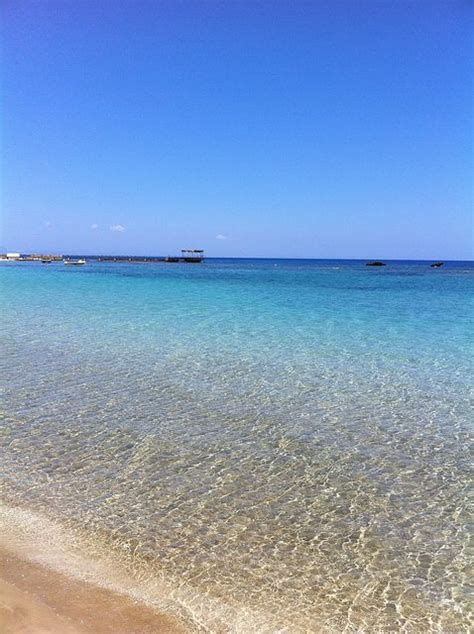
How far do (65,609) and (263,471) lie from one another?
9.80 feet

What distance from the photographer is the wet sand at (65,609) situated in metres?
3.47

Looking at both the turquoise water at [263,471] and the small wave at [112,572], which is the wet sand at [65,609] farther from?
the turquoise water at [263,471]

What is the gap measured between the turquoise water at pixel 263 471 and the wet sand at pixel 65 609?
0.31 m

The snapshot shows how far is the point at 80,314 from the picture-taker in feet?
68.7

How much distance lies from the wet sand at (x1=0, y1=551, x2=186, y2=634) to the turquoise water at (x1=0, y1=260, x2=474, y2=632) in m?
0.31

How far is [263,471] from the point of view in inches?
244

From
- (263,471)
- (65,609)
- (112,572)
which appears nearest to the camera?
(65,609)

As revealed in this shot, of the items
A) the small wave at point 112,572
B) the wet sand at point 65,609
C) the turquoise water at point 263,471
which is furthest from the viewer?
the turquoise water at point 263,471

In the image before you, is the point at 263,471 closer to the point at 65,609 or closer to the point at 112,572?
the point at 112,572

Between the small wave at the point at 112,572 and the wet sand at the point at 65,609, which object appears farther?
the small wave at the point at 112,572

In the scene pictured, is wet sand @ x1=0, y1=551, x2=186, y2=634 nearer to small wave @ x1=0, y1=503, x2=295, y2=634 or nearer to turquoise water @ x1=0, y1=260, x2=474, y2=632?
small wave @ x1=0, y1=503, x2=295, y2=634

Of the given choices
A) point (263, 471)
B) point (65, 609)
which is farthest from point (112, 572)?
point (263, 471)

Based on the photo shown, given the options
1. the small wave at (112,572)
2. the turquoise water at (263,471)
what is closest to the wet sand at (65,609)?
the small wave at (112,572)

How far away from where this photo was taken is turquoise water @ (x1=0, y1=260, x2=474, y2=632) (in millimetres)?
4059
